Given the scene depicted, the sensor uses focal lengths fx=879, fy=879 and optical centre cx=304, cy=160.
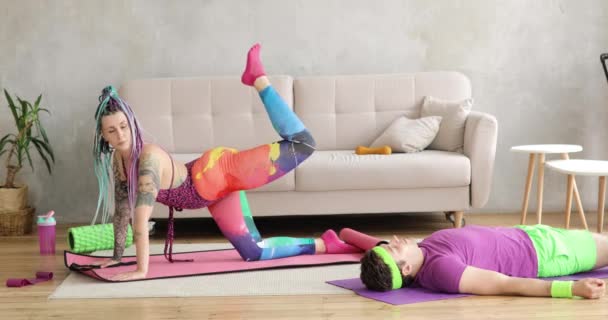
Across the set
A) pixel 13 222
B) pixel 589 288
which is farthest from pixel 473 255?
pixel 13 222

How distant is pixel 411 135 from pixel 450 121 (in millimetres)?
250

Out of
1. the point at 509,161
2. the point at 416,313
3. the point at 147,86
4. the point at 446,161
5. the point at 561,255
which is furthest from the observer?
the point at 509,161

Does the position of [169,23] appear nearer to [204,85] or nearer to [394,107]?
[204,85]

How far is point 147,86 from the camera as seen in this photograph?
538 centimetres

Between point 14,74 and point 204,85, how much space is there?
4.22 feet

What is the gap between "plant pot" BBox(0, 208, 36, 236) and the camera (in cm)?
518

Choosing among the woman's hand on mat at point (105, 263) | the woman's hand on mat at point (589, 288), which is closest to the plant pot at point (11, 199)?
the woman's hand on mat at point (105, 263)

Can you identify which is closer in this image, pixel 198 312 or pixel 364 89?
pixel 198 312

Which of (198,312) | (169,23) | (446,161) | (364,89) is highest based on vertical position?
(169,23)

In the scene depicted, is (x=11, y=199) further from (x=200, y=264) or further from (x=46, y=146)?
(x=200, y=264)

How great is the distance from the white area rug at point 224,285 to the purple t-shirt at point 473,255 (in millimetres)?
348

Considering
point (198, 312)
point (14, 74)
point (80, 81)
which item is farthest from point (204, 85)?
point (198, 312)

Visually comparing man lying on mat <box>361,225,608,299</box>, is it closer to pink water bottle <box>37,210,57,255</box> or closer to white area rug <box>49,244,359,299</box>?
white area rug <box>49,244,359,299</box>

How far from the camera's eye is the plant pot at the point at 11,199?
206 inches
